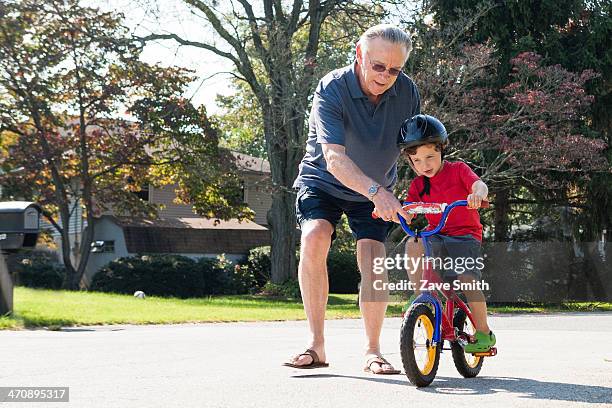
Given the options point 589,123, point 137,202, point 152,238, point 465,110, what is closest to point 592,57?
point 589,123

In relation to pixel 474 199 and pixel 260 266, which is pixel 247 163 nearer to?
pixel 260 266

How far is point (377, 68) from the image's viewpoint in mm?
5797

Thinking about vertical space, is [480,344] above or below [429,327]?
below

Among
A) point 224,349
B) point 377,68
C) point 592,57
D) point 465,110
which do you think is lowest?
point 224,349

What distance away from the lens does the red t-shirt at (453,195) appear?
5.71m

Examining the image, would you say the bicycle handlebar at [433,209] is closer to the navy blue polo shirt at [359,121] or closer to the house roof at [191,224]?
the navy blue polo shirt at [359,121]

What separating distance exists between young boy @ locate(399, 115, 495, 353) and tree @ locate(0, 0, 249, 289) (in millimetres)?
24586

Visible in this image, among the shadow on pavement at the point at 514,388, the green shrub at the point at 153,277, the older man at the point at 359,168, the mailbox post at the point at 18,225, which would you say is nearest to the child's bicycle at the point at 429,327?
the shadow on pavement at the point at 514,388

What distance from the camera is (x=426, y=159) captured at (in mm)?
5684

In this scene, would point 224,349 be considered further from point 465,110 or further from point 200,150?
point 200,150

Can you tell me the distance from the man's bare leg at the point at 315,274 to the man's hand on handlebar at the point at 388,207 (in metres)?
0.75

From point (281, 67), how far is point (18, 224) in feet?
51.2

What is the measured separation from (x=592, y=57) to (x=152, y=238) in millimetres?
20204

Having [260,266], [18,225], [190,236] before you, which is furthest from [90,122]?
[18,225]
